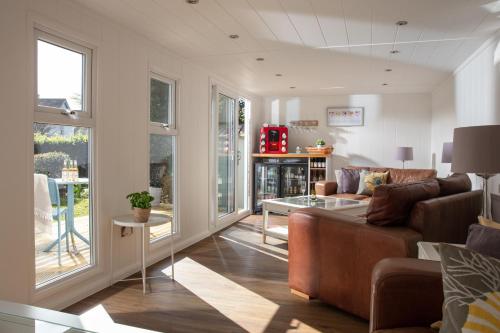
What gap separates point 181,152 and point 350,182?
3.18 m

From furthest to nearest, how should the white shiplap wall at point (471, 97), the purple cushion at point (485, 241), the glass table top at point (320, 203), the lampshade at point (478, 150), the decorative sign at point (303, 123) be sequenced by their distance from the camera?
the decorative sign at point (303, 123)
the glass table top at point (320, 203)
the white shiplap wall at point (471, 97)
the lampshade at point (478, 150)
the purple cushion at point (485, 241)

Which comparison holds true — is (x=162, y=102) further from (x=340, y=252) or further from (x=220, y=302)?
(x=340, y=252)

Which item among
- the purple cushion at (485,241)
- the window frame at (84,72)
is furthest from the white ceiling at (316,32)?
the purple cushion at (485,241)

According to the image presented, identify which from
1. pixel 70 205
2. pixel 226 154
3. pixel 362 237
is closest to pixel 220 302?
pixel 362 237

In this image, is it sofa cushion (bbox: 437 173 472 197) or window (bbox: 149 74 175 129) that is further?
window (bbox: 149 74 175 129)

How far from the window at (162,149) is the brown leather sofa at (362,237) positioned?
1642 mm

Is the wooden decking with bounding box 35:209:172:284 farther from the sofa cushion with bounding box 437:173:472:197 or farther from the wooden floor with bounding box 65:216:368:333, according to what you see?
the sofa cushion with bounding box 437:173:472:197

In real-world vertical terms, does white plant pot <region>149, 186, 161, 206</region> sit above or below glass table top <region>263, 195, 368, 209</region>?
above

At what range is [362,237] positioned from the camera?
103 inches

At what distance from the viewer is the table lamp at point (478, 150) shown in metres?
2.38

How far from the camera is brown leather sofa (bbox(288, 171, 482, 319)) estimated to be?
2514mm

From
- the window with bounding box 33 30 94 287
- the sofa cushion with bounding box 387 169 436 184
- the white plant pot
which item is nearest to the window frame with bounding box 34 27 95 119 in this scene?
the window with bounding box 33 30 94 287

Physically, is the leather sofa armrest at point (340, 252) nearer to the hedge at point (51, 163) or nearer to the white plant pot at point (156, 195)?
the white plant pot at point (156, 195)

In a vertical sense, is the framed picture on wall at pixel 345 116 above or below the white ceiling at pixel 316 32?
below
